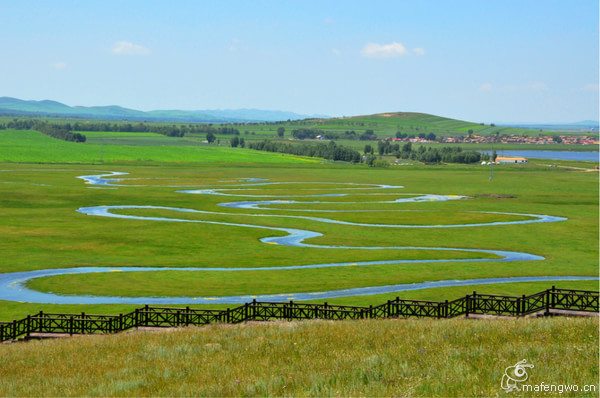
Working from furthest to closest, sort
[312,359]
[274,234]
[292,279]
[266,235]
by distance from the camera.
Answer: [274,234], [266,235], [292,279], [312,359]

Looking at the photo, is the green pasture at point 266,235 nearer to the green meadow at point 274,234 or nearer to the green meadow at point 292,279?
the green meadow at point 274,234

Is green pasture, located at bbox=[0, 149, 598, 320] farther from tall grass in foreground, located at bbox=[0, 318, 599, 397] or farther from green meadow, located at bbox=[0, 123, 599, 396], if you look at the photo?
tall grass in foreground, located at bbox=[0, 318, 599, 397]

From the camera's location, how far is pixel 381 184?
568 feet

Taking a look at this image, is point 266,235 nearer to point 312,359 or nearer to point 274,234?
point 274,234

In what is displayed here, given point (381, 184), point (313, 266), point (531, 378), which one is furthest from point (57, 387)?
point (381, 184)

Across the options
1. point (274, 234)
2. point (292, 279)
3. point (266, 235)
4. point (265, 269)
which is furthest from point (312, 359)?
point (274, 234)

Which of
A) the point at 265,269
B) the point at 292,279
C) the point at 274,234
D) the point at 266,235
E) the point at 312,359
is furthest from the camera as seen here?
the point at 274,234

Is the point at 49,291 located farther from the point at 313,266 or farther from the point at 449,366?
the point at 449,366

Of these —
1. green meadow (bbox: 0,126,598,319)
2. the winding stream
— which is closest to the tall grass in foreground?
the winding stream

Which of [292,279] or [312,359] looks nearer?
[312,359]

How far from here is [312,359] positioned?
24953mm

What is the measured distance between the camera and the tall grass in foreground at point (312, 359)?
67.5 ft

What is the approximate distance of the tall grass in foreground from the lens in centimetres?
2058

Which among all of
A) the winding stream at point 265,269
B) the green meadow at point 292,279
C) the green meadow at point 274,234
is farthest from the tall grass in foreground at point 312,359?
the green meadow at point 274,234
